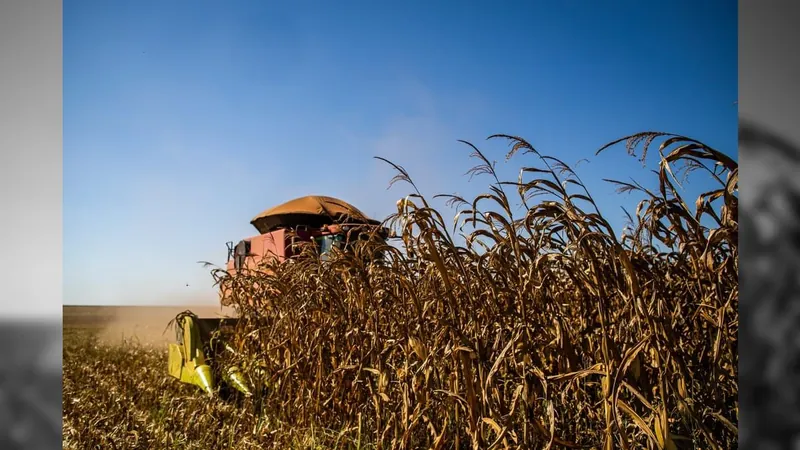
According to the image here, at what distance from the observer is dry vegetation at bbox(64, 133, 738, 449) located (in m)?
1.43

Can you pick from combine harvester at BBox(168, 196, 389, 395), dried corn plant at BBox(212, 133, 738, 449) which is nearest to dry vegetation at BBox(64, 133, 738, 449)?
dried corn plant at BBox(212, 133, 738, 449)

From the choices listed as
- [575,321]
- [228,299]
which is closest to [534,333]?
[575,321]

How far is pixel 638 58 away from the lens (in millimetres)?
2525

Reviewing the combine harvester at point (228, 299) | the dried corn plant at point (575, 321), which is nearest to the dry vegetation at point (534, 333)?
the dried corn plant at point (575, 321)

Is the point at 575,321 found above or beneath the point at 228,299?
beneath

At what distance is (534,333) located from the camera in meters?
1.80

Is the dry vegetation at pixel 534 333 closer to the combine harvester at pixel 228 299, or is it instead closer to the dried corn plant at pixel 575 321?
the dried corn plant at pixel 575 321

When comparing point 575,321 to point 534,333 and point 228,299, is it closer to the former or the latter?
point 534,333

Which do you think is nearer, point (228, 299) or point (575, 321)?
point (575, 321)

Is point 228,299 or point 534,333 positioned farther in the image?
point 228,299

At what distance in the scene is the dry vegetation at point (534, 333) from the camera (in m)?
1.43

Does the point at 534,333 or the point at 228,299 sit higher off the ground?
the point at 228,299

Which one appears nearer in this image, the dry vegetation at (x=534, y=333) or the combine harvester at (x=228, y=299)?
the dry vegetation at (x=534, y=333)

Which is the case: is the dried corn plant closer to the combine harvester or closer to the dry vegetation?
the dry vegetation
